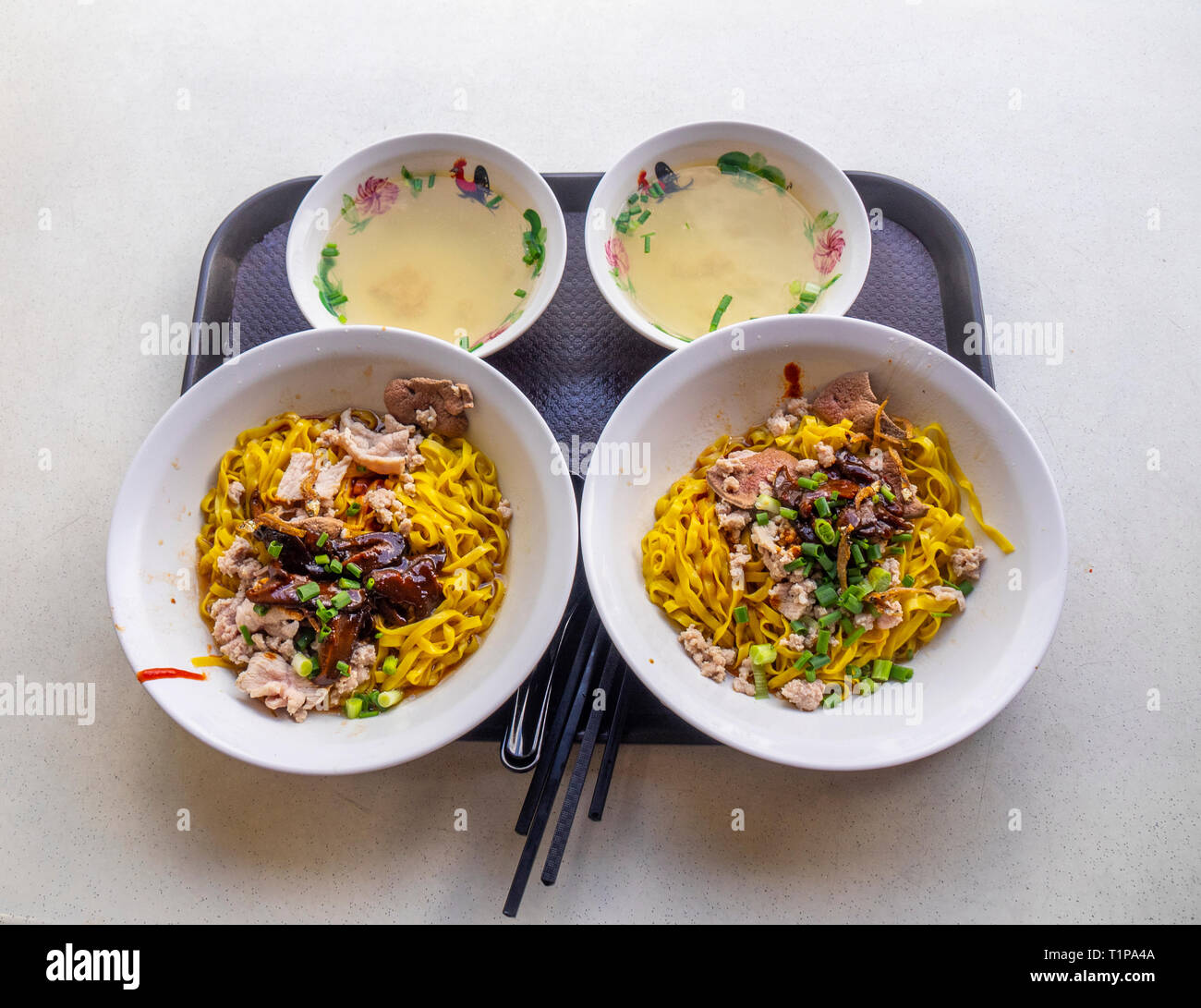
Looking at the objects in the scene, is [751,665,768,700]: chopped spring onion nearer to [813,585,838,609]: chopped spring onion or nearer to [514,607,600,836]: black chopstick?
[813,585,838,609]: chopped spring onion

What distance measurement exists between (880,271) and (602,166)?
1028 millimetres

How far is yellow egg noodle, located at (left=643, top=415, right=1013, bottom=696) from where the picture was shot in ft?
6.70

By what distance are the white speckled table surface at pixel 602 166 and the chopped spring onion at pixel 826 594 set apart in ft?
2.09

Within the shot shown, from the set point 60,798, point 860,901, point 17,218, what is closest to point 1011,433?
point 860,901

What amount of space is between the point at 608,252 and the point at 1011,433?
120 cm

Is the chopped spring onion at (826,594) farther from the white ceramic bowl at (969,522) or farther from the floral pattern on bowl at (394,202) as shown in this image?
the floral pattern on bowl at (394,202)

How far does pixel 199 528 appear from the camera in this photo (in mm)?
2127

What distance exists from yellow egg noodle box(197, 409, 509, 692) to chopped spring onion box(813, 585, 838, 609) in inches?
32.5

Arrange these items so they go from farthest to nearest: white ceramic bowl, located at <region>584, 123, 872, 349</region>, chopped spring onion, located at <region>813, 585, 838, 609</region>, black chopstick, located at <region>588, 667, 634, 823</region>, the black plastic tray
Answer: the black plastic tray < white ceramic bowl, located at <region>584, 123, 872, 349</region> < black chopstick, located at <region>588, 667, 634, 823</region> < chopped spring onion, located at <region>813, 585, 838, 609</region>

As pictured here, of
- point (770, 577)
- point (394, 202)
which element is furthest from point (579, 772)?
point (394, 202)

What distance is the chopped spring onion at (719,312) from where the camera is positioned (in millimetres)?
2324

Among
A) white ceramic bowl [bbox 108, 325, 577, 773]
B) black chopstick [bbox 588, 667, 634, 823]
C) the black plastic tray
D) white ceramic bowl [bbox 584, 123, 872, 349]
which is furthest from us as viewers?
the black plastic tray

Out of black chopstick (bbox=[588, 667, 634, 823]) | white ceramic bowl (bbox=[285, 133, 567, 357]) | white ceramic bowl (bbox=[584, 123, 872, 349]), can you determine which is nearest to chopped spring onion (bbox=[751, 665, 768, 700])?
black chopstick (bbox=[588, 667, 634, 823])

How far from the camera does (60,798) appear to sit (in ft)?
7.74
